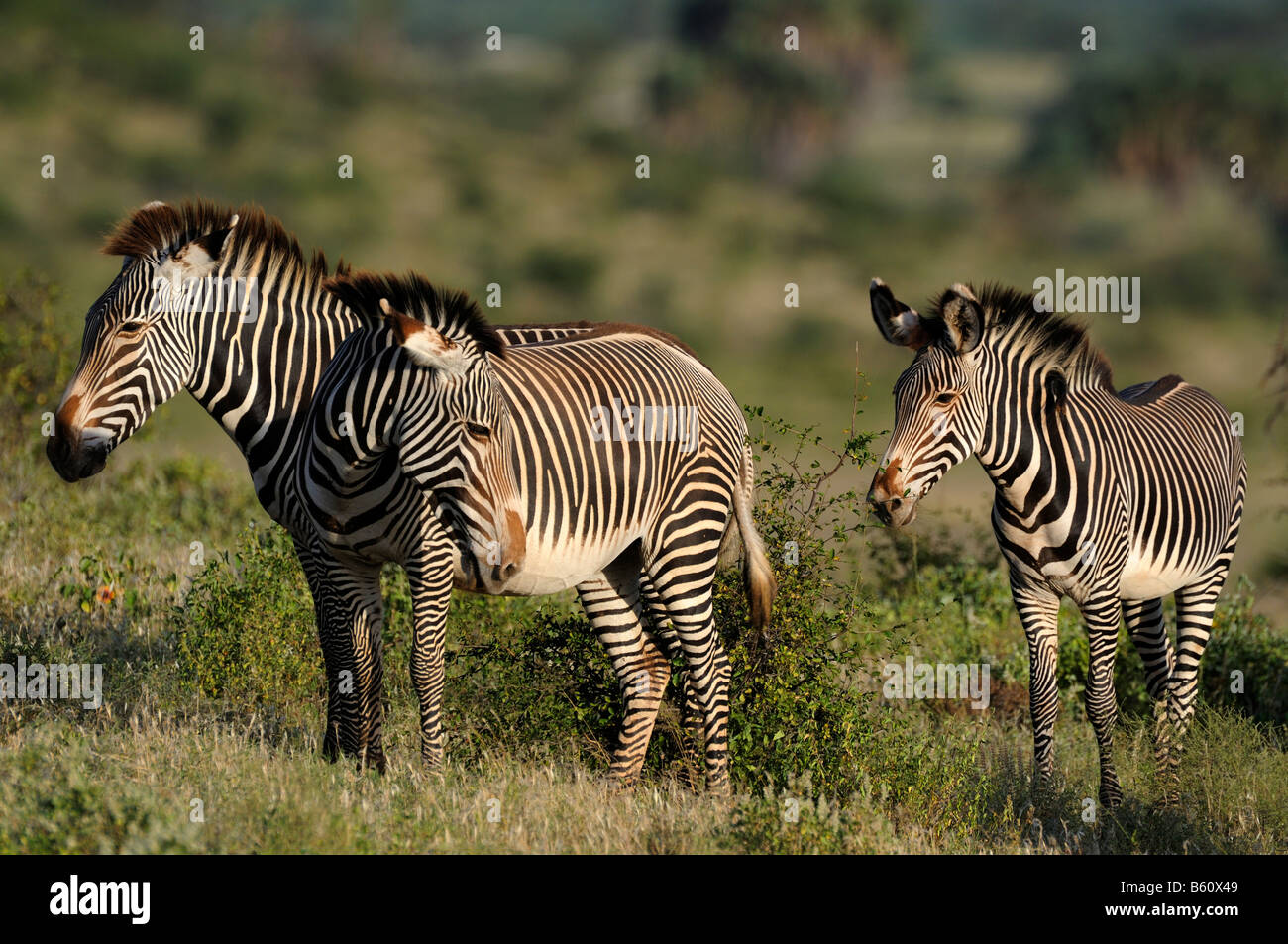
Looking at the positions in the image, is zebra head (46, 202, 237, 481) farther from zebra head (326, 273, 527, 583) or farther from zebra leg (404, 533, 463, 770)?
zebra leg (404, 533, 463, 770)

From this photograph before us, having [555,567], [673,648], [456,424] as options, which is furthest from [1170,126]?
[456,424]

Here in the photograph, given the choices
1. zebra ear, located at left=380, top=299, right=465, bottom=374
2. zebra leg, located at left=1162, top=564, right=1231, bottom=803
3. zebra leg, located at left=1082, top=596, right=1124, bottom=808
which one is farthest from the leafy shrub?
zebra leg, located at left=1162, top=564, right=1231, bottom=803

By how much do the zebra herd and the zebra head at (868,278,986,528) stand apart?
12mm

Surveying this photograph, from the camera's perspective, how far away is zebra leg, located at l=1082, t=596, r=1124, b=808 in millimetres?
7855

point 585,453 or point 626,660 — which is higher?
point 585,453

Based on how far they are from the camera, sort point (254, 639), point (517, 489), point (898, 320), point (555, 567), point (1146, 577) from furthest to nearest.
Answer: point (254, 639), point (1146, 577), point (898, 320), point (555, 567), point (517, 489)

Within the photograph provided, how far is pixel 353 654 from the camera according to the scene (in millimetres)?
7383

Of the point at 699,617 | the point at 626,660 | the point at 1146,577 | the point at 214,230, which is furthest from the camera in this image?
the point at 1146,577

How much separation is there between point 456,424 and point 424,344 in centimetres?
38

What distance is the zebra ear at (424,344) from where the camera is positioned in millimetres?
6277

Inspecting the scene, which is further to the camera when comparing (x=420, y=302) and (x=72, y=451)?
(x=72, y=451)

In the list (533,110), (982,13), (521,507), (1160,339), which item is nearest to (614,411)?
(521,507)

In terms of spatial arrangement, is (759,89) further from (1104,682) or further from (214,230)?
(214,230)

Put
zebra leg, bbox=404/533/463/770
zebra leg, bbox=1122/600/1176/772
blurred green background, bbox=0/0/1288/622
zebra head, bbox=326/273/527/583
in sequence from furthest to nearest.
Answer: blurred green background, bbox=0/0/1288/622, zebra leg, bbox=1122/600/1176/772, zebra leg, bbox=404/533/463/770, zebra head, bbox=326/273/527/583
